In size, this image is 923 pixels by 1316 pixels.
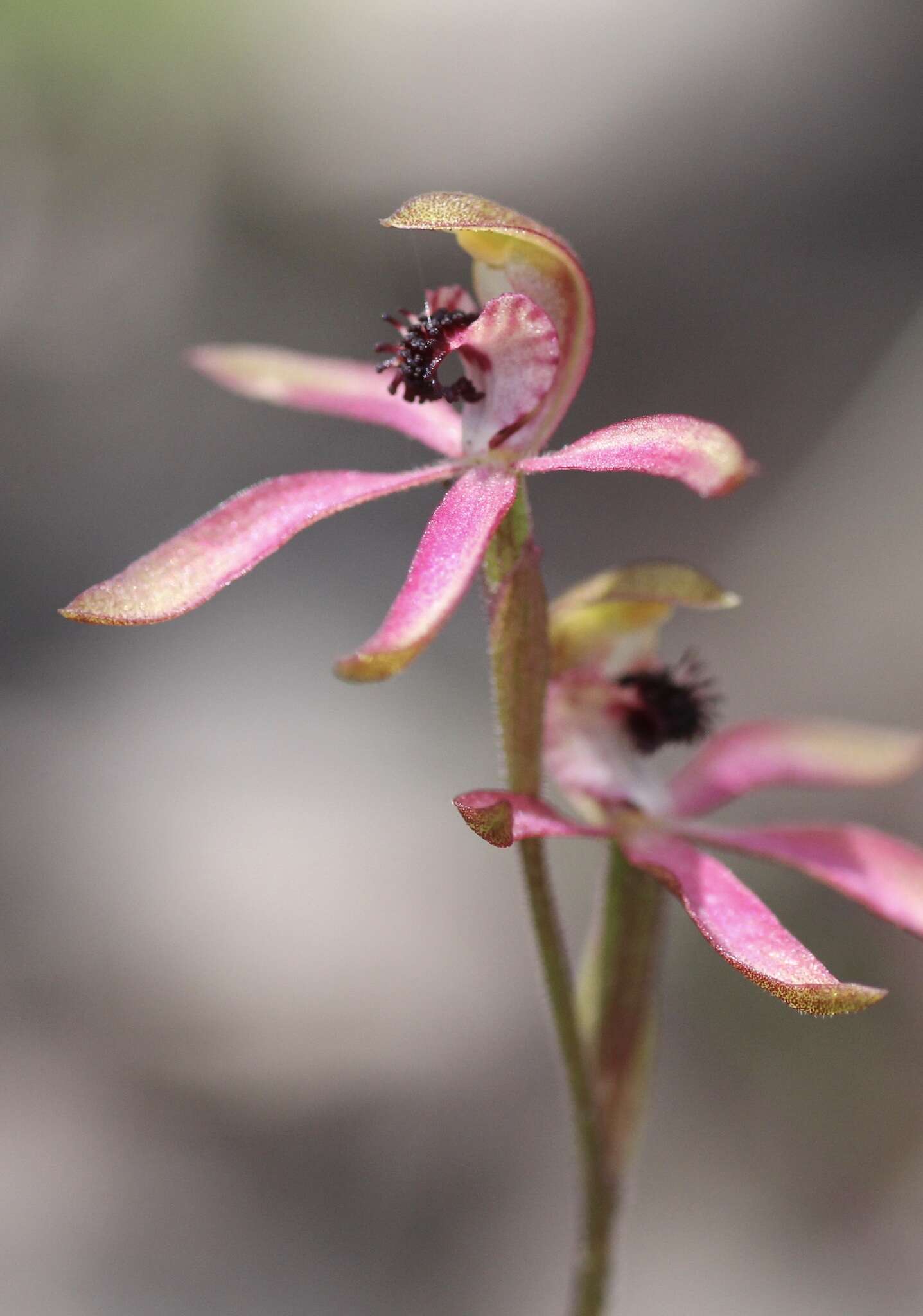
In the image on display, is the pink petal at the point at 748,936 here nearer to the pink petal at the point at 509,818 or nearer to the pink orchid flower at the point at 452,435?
the pink petal at the point at 509,818

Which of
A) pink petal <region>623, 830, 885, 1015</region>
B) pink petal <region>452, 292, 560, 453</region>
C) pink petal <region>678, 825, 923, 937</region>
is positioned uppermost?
pink petal <region>452, 292, 560, 453</region>

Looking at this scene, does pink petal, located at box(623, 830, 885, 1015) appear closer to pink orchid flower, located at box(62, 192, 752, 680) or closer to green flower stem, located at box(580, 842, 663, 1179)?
green flower stem, located at box(580, 842, 663, 1179)

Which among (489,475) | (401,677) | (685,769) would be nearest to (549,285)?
(489,475)

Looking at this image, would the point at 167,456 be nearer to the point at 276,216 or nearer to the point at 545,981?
the point at 276,216

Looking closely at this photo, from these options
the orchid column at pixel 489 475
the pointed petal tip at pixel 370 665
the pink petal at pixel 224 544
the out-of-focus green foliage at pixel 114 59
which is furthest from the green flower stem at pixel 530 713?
the out-of-focus green foliage at pixel 114 59

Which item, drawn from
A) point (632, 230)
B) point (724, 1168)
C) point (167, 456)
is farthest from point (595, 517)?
point (724, 1168)

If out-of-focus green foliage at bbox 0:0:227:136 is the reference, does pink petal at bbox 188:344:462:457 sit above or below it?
below

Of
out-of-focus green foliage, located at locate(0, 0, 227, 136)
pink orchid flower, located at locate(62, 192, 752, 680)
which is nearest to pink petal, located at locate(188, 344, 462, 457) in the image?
pink orchid flower, located at locate(62, 192, 752, 680)
